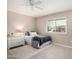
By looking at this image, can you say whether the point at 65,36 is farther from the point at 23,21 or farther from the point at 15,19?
the point at 15,19

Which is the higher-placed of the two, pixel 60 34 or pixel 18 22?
pixel 18 22

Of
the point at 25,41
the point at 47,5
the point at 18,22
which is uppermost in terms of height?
the point at 47,5

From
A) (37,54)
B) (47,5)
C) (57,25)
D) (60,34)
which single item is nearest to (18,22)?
(47,5)

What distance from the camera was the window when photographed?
4.70 metres

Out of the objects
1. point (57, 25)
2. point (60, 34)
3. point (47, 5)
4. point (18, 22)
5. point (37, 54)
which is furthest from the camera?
point (57, 25)

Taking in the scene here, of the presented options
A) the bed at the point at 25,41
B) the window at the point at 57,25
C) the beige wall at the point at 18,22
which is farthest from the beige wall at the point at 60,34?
the bed at the point at 25,41

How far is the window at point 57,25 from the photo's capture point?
4.70 m

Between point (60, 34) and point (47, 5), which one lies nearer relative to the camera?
point (47, 5)

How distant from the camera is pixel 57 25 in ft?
16.9

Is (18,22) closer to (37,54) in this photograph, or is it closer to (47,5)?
(47,5)

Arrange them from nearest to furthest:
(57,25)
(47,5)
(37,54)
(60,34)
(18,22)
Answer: (37,54), (47,5), (60,34), (18,22), (57,25)

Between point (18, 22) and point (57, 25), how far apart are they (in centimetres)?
309

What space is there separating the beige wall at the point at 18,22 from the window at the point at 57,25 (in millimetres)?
1627
